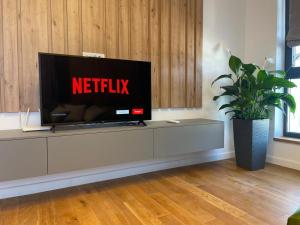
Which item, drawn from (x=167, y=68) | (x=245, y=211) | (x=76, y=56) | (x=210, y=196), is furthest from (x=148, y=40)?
(x=245, y=211)

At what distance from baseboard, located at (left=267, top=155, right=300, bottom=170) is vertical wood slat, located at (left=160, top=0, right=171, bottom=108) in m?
1.58

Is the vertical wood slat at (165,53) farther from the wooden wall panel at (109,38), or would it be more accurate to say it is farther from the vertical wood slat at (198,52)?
the vertical wood slat at (198,52)

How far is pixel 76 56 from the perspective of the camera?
2158mm

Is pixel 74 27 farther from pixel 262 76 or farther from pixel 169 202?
pixel 262 76

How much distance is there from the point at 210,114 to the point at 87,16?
1.96 meters

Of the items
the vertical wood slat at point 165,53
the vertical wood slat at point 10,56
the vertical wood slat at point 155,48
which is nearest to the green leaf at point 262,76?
the vertical wood slat at point 165,53

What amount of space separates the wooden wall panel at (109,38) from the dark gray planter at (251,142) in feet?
2.12

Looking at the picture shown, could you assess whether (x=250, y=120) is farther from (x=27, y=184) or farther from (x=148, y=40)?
(x=27, y=184)

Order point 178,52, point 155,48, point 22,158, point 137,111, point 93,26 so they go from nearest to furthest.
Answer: point 22,158
point 93,26
point 137,111
point 155,48
point 178,52

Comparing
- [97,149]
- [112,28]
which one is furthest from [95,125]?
[112,28]

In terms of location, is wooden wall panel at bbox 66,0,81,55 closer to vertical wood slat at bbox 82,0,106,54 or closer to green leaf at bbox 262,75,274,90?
vertical wood slat at bbox 82,0,106,54

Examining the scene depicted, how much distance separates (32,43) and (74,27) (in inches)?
16.3

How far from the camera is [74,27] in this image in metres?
2.28

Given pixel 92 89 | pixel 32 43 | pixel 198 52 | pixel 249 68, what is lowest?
pixel 92 89
